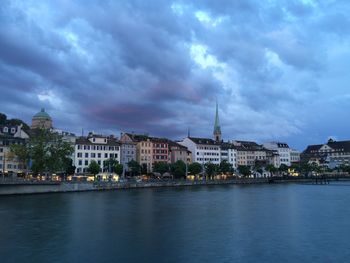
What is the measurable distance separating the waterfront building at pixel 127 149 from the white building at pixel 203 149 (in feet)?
93.9

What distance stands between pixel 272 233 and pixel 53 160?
65.3 meters

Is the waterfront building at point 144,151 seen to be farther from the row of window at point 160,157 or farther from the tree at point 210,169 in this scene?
the tree at point 210,169

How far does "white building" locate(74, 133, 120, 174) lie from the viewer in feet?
409

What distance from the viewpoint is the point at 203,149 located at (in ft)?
538

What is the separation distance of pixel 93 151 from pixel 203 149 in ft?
169

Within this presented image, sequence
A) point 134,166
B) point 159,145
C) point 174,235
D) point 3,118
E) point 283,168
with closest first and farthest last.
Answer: point 174,235 → point 134,166 → point 3,118 → point 159,145 → point 283,168

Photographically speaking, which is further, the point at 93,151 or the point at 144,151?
the point at 144,151

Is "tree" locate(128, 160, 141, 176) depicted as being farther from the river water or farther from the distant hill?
the river water

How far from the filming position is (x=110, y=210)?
5097cm

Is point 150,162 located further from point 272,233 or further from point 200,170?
point 272,233

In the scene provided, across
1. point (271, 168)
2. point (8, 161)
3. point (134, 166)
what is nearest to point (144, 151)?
point (134, 166)

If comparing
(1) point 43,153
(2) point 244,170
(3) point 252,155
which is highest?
(3) point 252,155

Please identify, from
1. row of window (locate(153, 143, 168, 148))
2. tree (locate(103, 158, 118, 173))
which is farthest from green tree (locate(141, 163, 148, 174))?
tree (locate(103, 158, 118, 173))

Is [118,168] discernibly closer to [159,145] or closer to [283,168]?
[159,145]
